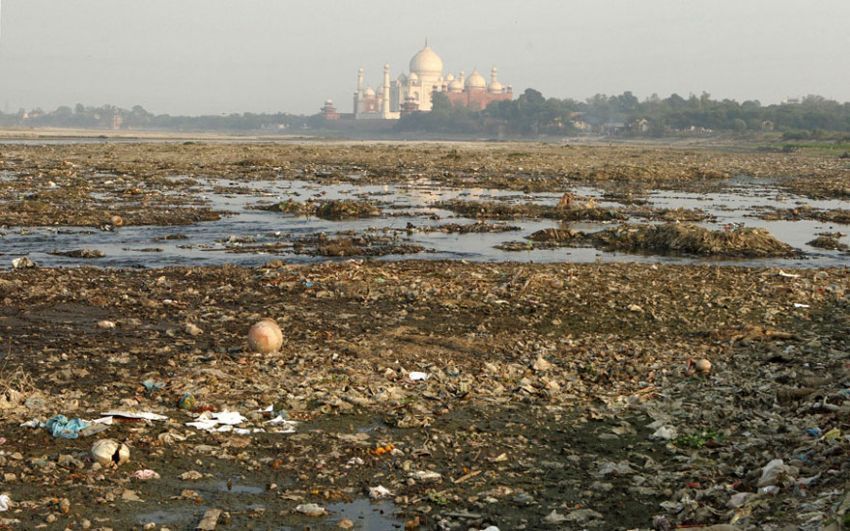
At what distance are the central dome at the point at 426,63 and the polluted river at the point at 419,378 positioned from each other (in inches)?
6098

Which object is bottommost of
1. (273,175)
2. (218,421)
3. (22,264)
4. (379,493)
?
(379,493)

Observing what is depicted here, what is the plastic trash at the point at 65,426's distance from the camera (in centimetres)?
672

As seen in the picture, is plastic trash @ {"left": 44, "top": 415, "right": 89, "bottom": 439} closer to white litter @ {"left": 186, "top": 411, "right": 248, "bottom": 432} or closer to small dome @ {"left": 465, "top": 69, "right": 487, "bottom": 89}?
white litter @ {"left": 186, "top": 411, "right": 248, "bottom": 432}

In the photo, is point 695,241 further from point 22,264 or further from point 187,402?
point 187,402

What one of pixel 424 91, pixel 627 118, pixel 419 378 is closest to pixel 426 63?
pixel 424 91

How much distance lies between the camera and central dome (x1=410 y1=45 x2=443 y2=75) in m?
170

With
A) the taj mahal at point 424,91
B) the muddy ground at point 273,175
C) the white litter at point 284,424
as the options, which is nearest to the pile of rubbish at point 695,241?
the muddy ground at point 273,175

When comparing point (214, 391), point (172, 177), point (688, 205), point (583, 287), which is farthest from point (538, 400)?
point (172, 177)

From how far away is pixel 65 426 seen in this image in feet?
22.2

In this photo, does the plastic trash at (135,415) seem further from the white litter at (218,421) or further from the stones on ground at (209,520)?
the stones on ground at (209,520)

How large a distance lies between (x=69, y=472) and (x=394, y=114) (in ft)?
536

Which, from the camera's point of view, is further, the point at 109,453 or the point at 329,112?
the point at 329,112

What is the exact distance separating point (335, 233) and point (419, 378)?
34.6 feet

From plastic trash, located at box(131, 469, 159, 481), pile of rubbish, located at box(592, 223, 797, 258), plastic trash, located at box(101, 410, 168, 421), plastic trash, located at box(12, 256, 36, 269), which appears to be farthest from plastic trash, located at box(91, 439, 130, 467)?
pile of rubbish, located at box(592, 223, 797, 258)
